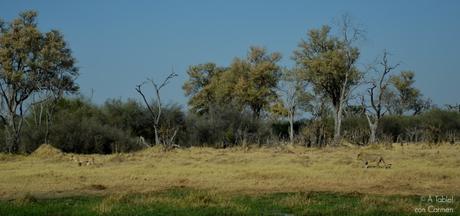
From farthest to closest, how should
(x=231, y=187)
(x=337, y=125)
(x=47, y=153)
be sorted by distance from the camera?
1. (x=337, y=125)
2. (x=47, y=153)
3. (x=231, y=187)

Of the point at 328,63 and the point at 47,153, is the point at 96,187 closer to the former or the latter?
the point at 47,153

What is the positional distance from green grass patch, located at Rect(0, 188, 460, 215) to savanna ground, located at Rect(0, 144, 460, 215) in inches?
0.7

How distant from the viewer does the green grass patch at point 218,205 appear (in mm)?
11250

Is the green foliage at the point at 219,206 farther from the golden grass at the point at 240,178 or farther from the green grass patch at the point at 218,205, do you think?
the golden grass at the point at 240,178

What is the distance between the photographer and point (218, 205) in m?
12.2

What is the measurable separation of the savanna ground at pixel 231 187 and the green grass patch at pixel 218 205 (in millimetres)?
19

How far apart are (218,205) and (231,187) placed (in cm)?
464

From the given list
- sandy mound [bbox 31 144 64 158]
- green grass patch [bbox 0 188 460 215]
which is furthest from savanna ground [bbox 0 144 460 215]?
sandy mound [bbox 31 144 64 158]

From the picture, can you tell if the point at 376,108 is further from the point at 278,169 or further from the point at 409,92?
the point at 278,169

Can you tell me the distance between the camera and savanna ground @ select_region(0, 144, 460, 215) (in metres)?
11.8

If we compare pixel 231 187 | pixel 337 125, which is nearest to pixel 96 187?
pixel 231 187

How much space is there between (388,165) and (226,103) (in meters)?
35.8

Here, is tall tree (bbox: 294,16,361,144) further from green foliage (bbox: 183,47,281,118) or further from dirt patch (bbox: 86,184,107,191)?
dirt patch (bbox: 86,184,107,191)

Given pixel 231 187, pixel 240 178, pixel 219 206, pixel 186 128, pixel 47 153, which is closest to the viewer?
pixel 219 206
